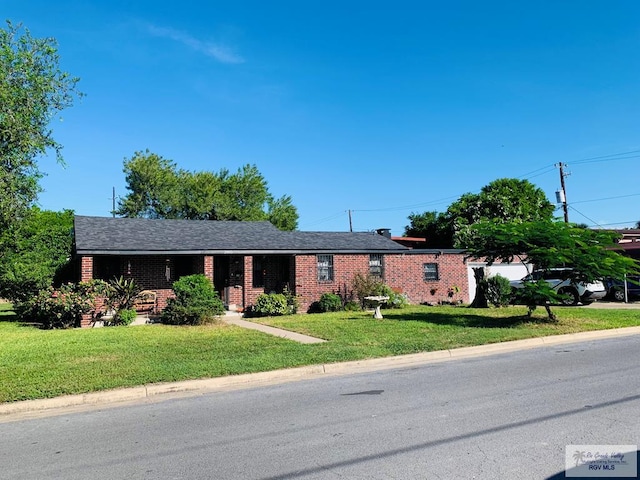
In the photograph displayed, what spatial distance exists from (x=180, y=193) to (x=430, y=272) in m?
28.8

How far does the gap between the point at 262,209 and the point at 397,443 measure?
1750 inches

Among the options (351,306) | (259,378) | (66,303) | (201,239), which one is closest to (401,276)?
(351,306)

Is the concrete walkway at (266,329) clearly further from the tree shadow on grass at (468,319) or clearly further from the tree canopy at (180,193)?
the tree canopy at (180,193)

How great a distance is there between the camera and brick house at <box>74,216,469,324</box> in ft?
64.4

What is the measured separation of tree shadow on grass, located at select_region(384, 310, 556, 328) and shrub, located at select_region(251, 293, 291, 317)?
4.25m

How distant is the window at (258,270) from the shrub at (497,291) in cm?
970

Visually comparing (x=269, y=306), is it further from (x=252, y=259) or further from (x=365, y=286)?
(x=365, y=286)

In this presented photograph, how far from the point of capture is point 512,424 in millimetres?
5250

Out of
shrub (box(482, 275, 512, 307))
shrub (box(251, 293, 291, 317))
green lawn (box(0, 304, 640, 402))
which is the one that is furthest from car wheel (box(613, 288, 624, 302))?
shrub (box(251, 293, 291, 317))

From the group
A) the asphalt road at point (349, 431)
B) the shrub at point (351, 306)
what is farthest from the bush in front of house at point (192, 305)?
the asphalt road at point (349, 431)

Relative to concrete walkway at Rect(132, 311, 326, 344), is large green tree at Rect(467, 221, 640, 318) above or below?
above

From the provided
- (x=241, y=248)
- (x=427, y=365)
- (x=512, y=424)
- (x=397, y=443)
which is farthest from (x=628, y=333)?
(x=241, y=248)

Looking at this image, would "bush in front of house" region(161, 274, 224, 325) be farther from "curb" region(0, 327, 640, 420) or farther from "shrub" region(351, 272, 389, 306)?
"curb" region(0, 327, 640, 420)

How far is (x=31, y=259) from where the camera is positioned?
19.7m
